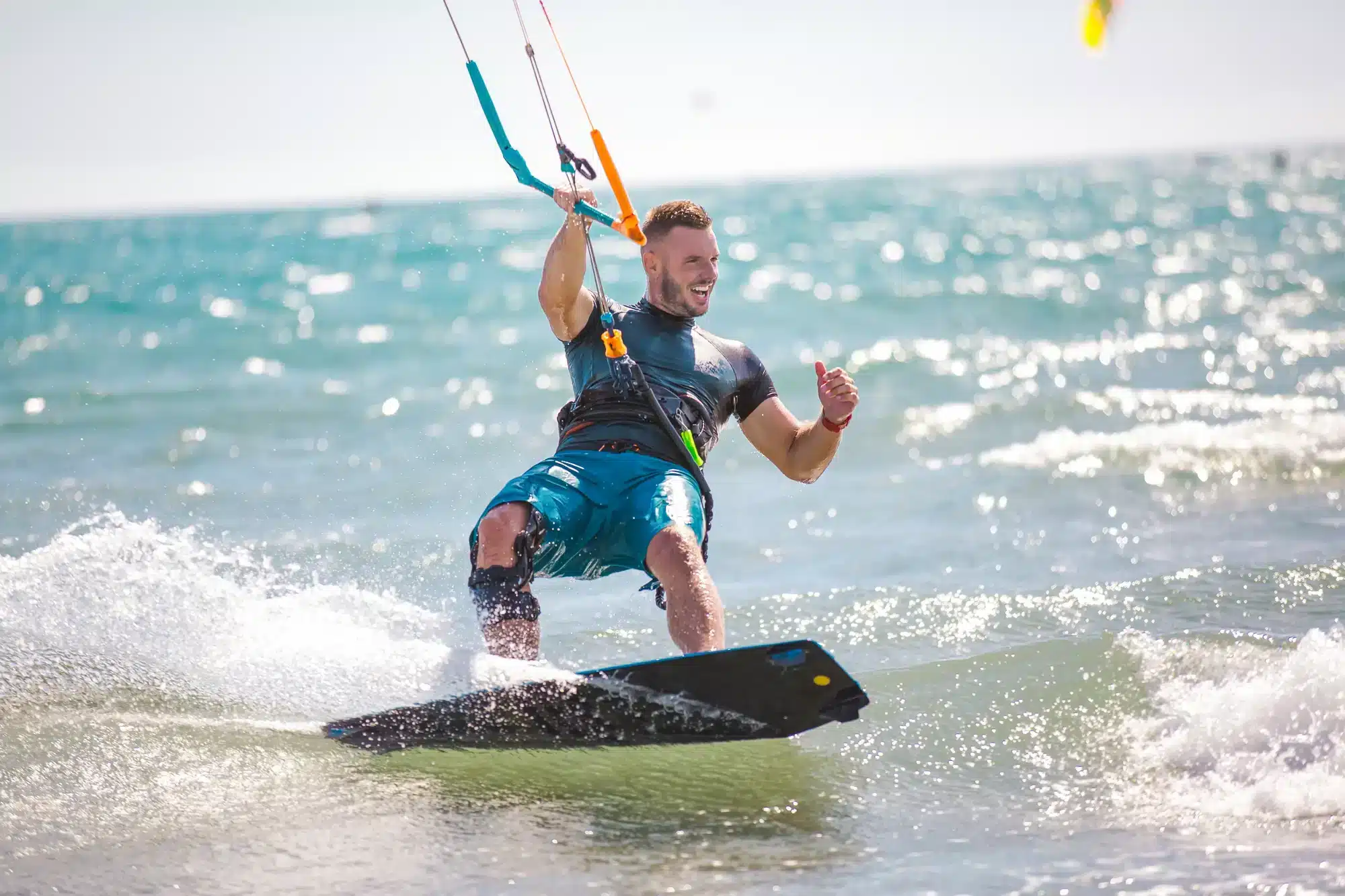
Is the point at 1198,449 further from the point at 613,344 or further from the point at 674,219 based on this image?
the point at 613,344

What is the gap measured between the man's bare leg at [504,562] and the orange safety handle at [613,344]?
2.41 ft

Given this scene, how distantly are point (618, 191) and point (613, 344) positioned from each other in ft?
1.89

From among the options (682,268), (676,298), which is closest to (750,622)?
(676,298)

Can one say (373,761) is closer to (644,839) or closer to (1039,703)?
(644,839)

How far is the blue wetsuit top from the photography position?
5508 mm

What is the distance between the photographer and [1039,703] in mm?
5395

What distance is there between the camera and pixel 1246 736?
4688 mm

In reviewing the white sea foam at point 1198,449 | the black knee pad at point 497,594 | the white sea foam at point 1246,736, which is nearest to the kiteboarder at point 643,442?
the black knee pad at point 497,594

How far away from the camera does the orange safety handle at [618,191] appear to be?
515 cm

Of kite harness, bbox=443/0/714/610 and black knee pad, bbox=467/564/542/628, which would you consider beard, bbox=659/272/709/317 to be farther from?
black knee pad, bbox=467/564/542/628

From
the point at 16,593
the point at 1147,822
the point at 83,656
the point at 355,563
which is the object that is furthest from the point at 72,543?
the point at 1147,822

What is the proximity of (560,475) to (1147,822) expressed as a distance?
2.35 meters

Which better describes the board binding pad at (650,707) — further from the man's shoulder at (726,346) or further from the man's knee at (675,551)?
the man's shoulder at (726,346)

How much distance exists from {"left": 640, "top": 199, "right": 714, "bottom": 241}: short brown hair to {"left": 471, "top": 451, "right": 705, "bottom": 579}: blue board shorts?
0.89 meters
